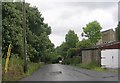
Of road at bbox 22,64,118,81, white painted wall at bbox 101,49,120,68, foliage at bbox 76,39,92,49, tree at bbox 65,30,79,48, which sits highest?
tree at bbox 65,30,79,48

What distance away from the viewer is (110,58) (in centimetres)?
4500

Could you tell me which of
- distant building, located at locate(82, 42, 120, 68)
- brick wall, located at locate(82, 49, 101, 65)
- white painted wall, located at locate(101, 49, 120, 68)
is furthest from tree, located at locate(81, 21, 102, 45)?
white painted wall, located at locate(101, 49, 120, 68)

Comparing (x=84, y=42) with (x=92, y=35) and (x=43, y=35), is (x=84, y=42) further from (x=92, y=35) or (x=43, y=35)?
(x=43, y=35)

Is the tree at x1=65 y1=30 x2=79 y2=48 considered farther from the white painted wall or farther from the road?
the road

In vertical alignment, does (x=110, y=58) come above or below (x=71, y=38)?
below

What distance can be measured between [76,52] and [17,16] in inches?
2154

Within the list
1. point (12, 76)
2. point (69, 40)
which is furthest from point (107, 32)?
point (12, 76)

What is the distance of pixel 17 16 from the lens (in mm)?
30609

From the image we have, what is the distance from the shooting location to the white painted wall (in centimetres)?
4399

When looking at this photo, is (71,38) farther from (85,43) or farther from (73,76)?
(73,76)

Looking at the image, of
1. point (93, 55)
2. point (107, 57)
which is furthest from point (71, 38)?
point (107, 57)

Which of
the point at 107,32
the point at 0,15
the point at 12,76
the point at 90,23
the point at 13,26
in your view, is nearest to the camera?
the point at 12,76

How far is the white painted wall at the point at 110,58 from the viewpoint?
144 ft

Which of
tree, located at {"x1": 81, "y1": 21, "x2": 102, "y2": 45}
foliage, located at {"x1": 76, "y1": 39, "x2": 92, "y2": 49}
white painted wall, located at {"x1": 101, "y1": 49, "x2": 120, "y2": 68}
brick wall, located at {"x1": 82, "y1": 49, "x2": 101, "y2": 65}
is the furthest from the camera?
foliage, located at {"x1": 76, "y1": 39, "x2": 92, "y2": 49}
